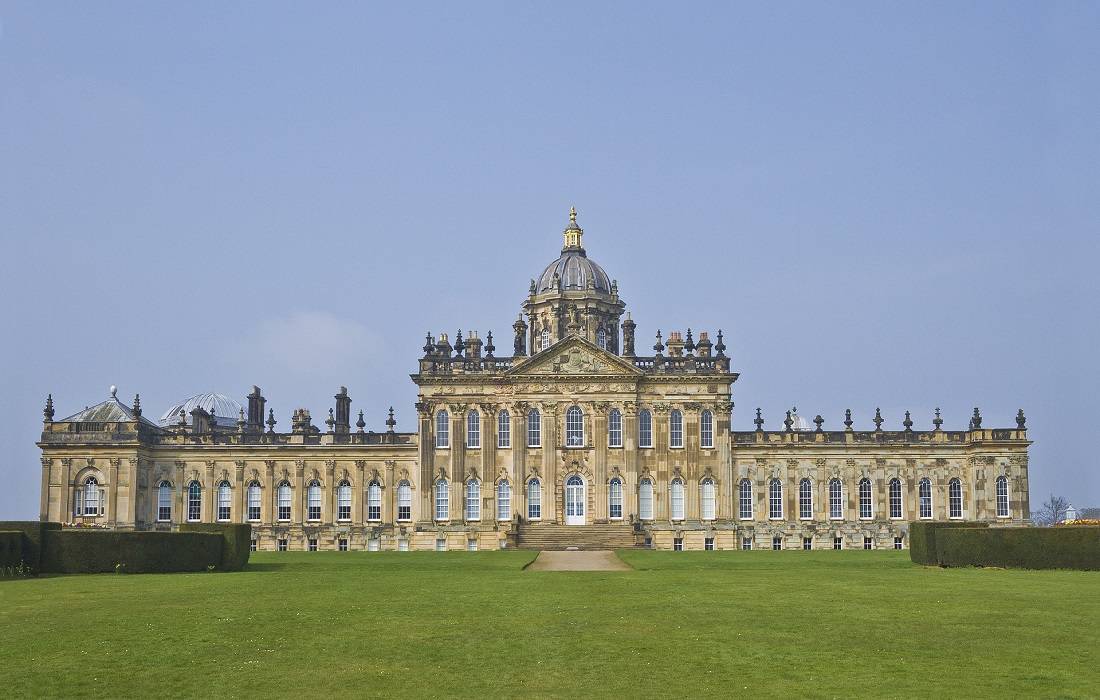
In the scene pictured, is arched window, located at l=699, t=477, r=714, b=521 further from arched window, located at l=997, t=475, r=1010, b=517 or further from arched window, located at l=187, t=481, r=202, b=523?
arched window, located at l=187, t=481, r=202, b=523

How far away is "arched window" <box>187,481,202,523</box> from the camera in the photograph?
260 feet

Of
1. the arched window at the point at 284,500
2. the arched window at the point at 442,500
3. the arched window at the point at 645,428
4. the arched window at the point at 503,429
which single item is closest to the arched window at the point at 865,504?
the arched window at the point at 645,428

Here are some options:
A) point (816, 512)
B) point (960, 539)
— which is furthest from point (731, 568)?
point (816, 512)

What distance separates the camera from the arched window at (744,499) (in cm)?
7725

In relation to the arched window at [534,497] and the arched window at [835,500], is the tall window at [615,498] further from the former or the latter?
the arched window at [835,500]

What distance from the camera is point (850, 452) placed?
257ft

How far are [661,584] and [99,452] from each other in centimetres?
4996

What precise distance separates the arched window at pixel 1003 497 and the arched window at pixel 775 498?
12983 millimetres

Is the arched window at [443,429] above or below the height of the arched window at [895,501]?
above

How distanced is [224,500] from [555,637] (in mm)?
58839

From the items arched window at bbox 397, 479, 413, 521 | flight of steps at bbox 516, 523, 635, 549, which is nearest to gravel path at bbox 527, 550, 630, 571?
flight of steps at bbox 516, 523, 635, 549

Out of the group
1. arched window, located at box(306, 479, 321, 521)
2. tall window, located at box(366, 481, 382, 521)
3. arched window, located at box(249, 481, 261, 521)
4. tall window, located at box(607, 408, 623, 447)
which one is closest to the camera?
tall window, located at box(607, 408, 623, 447)

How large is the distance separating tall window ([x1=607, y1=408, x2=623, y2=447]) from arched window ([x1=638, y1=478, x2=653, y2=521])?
2.72 metres

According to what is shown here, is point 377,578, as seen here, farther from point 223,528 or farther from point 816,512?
point 816,512
